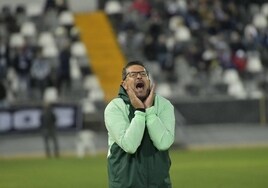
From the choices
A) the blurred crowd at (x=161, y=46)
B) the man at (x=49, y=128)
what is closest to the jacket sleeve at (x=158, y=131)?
the man at (x=49, y=128)

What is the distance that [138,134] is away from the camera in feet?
20.2

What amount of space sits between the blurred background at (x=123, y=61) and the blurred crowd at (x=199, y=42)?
0.13 ft

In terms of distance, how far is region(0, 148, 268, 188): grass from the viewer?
1623cm

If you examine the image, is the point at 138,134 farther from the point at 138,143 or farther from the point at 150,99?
the point at 150,99

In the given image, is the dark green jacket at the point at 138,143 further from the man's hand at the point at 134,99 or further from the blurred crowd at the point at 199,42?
the blurred crowd at the point at 199,42

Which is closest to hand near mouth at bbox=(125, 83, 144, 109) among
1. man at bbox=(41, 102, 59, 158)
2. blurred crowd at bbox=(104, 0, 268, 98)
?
man at bbox=(41, 102, 59, 158)

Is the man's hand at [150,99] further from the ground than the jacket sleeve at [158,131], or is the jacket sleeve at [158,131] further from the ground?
the man's hand at [150,99]

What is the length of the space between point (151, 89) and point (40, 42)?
83.9 feet

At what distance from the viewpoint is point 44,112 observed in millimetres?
25562

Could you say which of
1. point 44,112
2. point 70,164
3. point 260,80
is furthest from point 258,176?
point 260,80

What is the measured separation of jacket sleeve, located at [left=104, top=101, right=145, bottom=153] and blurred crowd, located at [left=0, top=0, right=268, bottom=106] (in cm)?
2264

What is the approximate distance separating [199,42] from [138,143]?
26760mm

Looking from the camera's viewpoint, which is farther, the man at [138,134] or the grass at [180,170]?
the grass at [180,170]

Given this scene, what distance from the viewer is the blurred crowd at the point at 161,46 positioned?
29.9 meters
